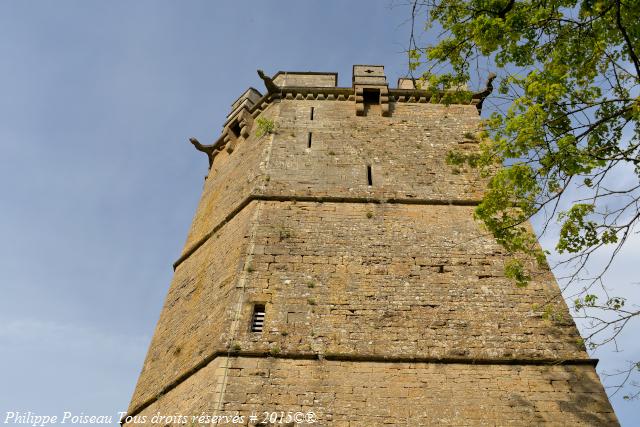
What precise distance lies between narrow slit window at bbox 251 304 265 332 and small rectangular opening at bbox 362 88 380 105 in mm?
5828

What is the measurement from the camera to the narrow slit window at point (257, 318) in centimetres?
679

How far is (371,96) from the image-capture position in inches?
447

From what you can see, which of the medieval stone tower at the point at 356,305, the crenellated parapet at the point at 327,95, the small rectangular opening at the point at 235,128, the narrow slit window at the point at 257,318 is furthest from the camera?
the small rectangular opening at the point at 235,128

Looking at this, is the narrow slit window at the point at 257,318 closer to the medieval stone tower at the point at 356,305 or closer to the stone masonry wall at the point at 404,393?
the medieval stone tower at the point at 356,305

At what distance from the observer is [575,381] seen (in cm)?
619

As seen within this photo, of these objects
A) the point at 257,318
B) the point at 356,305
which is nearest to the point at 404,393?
the point at 356,305

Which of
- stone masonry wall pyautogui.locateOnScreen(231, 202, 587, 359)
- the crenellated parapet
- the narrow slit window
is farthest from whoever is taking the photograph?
the crenellated parapet

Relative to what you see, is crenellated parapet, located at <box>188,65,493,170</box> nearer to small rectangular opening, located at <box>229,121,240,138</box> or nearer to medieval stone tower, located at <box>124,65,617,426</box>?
small rectangular opening, located at <box>229,121,240,138</box>

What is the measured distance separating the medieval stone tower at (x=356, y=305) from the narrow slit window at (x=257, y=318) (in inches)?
1.3

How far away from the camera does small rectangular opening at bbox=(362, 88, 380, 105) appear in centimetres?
1127

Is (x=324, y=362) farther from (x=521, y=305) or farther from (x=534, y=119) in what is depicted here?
(x=534, y=119)

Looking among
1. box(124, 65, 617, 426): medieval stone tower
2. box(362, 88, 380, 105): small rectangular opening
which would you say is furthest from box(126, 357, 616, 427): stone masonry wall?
box(362, 88, 380, 105): small rectangular opening

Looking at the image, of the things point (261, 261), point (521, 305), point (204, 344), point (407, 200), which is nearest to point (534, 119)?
point (521, 305)

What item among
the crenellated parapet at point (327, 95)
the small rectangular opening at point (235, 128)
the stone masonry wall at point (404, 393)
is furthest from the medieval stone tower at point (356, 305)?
the small rectangular opening at point (235, 128)
